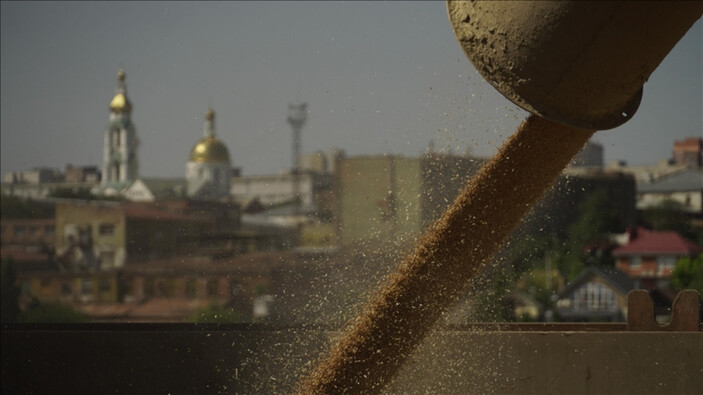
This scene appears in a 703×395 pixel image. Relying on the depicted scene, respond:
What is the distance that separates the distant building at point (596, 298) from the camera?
43.8m

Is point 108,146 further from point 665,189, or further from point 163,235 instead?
point 665,189

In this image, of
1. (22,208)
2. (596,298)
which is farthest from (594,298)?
(22,208)

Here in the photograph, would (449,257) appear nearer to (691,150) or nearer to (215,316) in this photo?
(215,316)

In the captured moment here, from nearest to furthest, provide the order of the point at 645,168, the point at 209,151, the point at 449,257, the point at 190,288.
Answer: the point at 449,257 → the point at 190,288 → the point at 209,151 → the point at 645,168

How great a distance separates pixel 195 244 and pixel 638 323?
6259 centimetres

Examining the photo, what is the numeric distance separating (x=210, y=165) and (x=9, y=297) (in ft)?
76.7

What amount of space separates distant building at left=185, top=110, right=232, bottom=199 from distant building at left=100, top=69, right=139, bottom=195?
5.92 metres

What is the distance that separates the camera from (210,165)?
3054 inches

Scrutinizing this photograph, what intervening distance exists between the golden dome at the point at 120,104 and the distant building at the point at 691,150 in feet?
140

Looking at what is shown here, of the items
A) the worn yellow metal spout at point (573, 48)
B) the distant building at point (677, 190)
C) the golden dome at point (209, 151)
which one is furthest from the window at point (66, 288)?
the worn yellow metal spout at point (573, 48)

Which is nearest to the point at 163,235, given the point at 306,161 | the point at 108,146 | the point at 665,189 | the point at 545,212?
the point at 108,146

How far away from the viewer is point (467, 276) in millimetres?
4156

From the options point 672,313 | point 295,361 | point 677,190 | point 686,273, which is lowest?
point 686,273

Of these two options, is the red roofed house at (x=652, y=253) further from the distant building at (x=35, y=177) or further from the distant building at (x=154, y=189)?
the distant building at (x=35, y=177)
